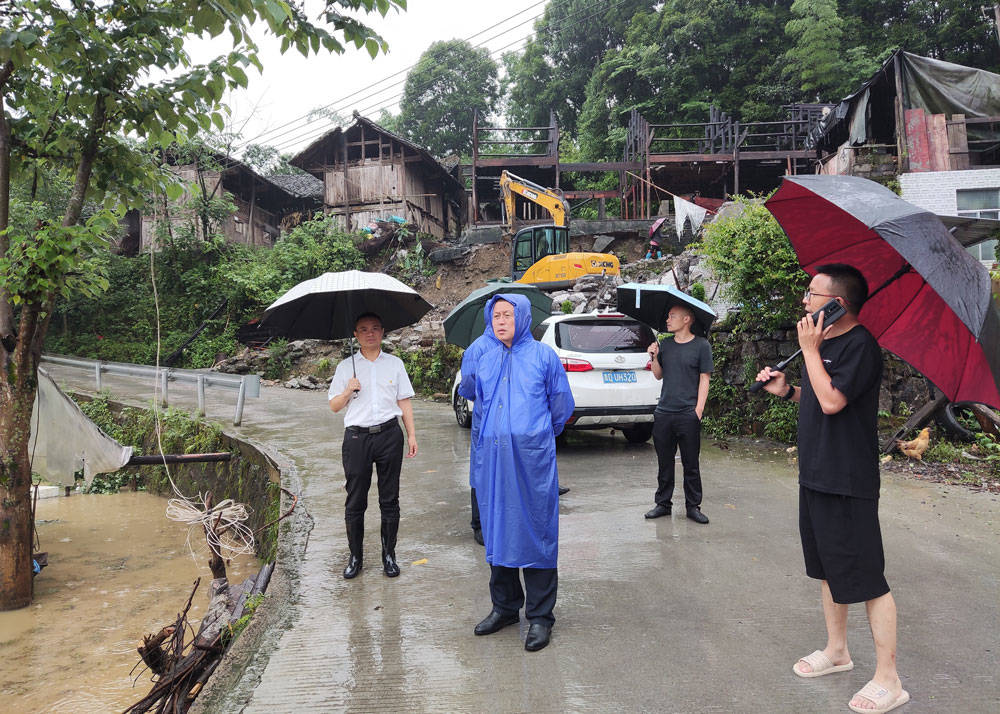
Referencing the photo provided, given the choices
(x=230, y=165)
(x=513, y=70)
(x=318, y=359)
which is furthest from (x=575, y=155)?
(x=318, y=359)

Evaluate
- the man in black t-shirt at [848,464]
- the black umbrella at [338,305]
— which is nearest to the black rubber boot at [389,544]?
the black umbrella at [338,305]

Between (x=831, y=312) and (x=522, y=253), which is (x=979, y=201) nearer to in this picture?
(x=522, y=253)

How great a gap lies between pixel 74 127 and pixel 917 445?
9.30m

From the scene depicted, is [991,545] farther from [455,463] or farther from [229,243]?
[229,243]

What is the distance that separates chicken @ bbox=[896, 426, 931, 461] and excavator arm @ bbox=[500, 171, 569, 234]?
52.7ft

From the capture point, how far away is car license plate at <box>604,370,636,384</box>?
800cm

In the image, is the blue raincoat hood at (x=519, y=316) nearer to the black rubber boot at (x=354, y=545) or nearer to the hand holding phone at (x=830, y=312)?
the hand holding phone at (x=830, y=312)

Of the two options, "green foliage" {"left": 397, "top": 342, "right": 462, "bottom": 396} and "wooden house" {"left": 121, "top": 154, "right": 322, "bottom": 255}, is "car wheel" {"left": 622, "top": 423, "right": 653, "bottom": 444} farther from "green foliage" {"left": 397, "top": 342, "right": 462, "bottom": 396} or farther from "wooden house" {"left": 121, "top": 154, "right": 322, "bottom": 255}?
"wooden house" {"left": 121, "top": 154, "right": 322, "bottom": 255}

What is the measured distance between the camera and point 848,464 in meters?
2.78

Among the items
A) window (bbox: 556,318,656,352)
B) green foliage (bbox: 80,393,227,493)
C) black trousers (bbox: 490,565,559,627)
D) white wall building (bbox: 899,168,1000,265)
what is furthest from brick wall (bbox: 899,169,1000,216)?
green foliage (bbox: 80,393,227,493)

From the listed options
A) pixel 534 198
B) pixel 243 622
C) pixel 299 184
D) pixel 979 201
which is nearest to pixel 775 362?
pixel 243 622

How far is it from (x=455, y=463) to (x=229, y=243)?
22.1 m

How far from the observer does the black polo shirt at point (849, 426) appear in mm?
2750

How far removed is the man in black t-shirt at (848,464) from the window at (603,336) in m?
5.20
